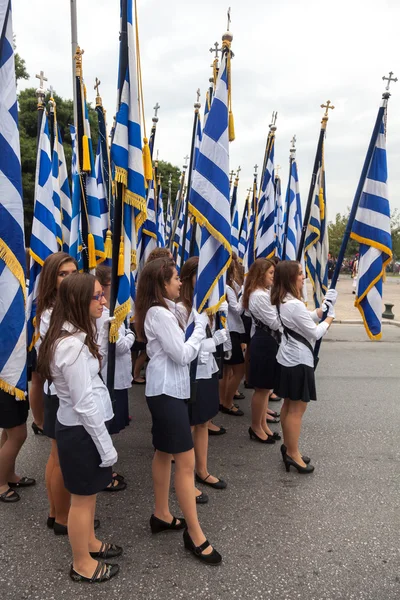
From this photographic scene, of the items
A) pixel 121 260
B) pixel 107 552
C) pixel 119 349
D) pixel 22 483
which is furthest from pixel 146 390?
pixel 22 483

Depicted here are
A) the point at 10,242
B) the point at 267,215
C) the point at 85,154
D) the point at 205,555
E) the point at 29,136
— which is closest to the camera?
the point at 205,555

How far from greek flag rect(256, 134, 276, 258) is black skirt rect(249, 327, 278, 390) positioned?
7.72ft

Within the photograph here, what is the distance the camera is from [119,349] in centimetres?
341

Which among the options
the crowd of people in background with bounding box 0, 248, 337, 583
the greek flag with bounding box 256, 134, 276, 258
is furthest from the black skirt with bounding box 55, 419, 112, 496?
the greek flag with bounding box 256, 134, 276, 258

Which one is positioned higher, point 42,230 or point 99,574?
point 42,230

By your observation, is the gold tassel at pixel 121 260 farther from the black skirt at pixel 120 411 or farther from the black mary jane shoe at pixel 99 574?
the black mary jane shoe at pixel 99 574

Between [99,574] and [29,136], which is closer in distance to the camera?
[99,574]

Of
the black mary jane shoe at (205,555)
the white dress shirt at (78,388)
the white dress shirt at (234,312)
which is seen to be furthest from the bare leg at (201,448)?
the white dress shirt at (234,312)

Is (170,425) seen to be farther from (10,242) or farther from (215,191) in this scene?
(215,191)

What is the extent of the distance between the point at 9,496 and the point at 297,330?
2675mm

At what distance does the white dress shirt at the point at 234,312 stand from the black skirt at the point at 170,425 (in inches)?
101

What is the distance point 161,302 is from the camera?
9.82ft

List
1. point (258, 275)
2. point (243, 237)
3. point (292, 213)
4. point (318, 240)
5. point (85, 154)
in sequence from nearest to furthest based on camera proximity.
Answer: point (85, 154)
point (258, 275)
point (318, 240)
point (292, 213)
point (243, 237)

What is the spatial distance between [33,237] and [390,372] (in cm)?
605
